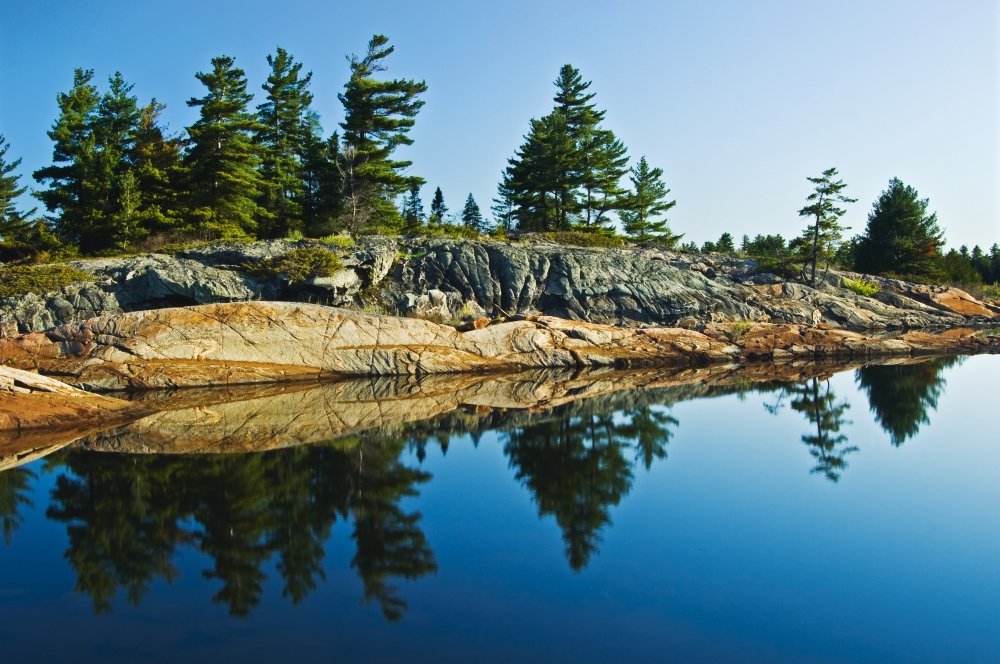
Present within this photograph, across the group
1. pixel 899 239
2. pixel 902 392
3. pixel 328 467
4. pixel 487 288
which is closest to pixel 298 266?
pixel 487 288

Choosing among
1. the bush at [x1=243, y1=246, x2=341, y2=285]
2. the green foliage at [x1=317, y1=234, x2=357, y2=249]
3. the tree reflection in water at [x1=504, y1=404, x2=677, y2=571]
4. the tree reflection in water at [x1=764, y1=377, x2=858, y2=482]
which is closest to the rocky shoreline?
the bush at [x1=243, y1=246, x2=341, y2=285]

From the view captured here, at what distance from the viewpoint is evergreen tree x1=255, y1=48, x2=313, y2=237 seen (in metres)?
38.5

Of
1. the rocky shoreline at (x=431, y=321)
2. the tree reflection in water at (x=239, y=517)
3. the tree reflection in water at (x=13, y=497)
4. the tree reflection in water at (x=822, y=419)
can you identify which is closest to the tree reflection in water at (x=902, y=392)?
the tree reflection in water at (x=822, y=419)

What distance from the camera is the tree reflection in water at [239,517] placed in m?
6.48

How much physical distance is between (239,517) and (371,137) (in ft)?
105

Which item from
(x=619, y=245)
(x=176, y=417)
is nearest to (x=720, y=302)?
(x=619, y=245)

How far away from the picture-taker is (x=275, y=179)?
39.0 meters

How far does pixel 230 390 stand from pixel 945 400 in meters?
17.9

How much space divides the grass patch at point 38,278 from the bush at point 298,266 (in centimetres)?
597

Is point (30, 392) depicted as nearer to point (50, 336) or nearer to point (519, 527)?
point (50, 336)

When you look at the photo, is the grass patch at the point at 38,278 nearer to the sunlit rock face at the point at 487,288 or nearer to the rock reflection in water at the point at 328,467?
the sunlit rock face at the point at 487,288

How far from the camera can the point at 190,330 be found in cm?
2008

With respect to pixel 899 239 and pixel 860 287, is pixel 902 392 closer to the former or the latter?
pixel 860 287

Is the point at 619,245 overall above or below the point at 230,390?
above
